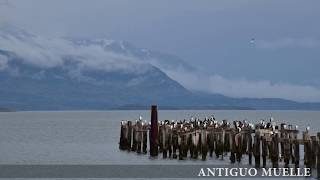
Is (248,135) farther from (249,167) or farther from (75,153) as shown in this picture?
(75,153)

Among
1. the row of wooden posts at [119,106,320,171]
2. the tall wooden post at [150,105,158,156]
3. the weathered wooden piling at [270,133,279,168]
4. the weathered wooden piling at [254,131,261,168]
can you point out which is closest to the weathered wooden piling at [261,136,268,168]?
the row of wooden posts at [119,106,320,171]

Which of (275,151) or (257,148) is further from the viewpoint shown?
(257,148)

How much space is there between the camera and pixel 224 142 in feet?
155

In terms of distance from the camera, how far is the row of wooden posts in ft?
133

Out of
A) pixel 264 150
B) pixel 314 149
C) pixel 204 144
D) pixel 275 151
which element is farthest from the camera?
pixel 204 144

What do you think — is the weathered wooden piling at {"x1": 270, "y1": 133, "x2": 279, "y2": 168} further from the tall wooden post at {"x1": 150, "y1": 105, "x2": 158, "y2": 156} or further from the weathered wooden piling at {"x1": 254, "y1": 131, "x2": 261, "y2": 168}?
the tall wooden post at {"x1": 150, "y1": 105, "x2": 158, "y2": 156}

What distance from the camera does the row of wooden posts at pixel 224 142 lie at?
40.4m

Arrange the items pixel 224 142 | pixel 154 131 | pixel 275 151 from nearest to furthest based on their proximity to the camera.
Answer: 1. pixel 275 151
2. pixel 224 142
3. pixel 154 131

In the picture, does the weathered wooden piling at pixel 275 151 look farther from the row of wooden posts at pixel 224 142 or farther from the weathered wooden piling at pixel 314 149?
the weathered wooden piling at pixel 314 149

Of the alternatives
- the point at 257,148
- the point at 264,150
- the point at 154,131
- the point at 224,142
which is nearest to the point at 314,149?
the point at 264,150

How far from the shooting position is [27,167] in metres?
51.8

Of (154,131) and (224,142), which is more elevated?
(154,131)

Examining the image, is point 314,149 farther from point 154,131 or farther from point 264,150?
point 154,131

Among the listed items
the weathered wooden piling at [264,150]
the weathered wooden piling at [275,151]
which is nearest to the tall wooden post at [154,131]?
the weathered wooden piling at [264,150]
